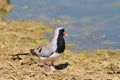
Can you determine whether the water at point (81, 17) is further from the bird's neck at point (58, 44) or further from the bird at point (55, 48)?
the bird's neck at point (58, 44)

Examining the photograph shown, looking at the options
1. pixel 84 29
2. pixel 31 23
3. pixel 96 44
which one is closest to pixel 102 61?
pixel 96 44

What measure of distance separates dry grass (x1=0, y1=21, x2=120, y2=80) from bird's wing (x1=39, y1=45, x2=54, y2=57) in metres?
0.39

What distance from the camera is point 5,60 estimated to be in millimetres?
14055

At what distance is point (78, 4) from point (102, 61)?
8016mm

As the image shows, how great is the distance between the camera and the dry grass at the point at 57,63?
491 inches

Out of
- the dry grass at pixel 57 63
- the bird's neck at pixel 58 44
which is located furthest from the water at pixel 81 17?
the bird's neck at pixel 58 44

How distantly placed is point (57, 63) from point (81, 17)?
613 cm

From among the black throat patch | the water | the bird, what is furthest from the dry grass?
the water

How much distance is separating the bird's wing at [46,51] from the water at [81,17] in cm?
294

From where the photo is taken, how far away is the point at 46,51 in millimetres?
12891

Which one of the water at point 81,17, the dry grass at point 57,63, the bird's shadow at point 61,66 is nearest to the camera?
the dry grass at point 57,63

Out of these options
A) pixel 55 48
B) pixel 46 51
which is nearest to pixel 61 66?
pixel 46 51

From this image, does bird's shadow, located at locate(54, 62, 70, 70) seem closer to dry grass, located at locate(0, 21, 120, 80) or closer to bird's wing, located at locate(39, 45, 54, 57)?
dry grass, located at locate(0, 21, 120, 80)

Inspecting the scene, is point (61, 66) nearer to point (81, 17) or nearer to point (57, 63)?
point (57, 63)
